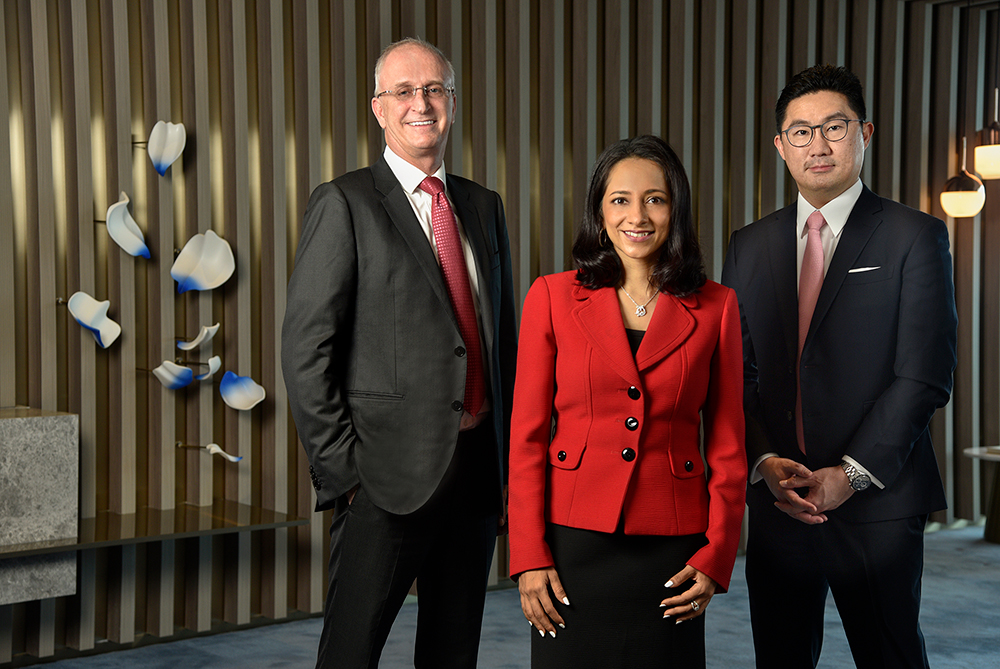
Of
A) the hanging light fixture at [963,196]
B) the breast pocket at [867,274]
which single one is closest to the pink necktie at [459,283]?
the breast pocket at [867,274]

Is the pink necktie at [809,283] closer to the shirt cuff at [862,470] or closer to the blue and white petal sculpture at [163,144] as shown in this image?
the shirt cuff at [862,470]

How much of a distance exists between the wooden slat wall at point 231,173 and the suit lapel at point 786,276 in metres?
2.48

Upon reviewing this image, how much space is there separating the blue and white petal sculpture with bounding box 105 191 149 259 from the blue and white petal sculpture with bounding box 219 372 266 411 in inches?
24.1

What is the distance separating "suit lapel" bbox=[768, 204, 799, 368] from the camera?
7.84 ft

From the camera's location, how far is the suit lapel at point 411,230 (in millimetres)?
2369

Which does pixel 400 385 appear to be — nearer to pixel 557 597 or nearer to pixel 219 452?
pixel 557 597

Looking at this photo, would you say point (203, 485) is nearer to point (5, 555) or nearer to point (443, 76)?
point (5, 555)

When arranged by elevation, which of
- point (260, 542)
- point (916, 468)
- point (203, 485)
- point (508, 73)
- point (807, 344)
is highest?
point (508, 73)

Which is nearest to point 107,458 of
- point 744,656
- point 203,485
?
point 203,485

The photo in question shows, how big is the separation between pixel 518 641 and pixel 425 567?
1885mm

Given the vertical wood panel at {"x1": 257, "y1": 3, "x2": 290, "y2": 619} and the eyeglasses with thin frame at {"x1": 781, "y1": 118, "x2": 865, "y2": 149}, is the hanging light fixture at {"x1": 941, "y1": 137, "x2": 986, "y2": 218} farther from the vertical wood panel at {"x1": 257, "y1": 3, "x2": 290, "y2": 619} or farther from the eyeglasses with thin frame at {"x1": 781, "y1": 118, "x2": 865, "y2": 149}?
the eyeglasses with thin frame at {"x1": 781, "y1": 118, "x2": 865, "y2": 149}

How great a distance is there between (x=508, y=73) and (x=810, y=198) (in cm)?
280

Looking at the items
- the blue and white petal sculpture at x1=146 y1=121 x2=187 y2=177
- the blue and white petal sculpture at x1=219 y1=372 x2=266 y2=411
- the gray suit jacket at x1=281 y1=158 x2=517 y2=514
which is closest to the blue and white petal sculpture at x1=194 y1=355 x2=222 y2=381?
the blue and white petal sculpture at x1=219 y1=372 x2=266 y2=411

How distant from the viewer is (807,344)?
2.33 m
